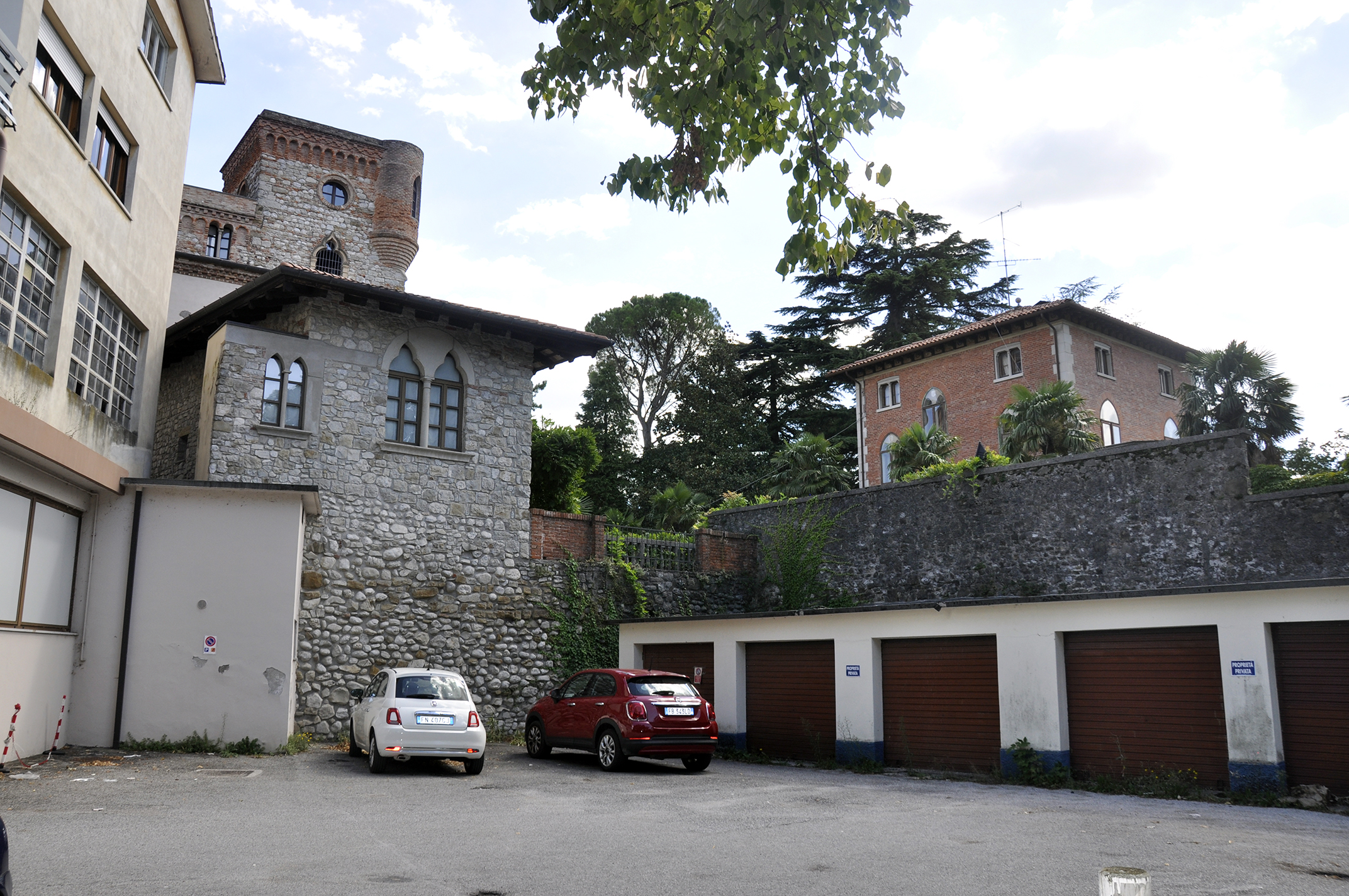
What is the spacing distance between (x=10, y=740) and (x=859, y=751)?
11622 millimetres

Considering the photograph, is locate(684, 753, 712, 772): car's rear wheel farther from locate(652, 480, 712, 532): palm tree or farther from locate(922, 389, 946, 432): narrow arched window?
locate(922, 389, 946, 432): narrow arched window

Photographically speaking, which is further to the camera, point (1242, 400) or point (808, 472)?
point (808, 472)

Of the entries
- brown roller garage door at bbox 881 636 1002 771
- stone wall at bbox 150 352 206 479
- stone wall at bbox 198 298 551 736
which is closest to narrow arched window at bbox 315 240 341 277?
stone wall at bbox 150 352 206 479

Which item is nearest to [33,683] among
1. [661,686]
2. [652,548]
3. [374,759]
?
[374,759]

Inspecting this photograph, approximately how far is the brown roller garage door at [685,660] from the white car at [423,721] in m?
5.52

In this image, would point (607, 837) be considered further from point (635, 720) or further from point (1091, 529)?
point (1091, 529)

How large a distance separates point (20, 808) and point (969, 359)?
30.1m

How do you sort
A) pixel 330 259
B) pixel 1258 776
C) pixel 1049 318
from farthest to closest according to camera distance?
pixel 330 259 < pixel 1049 318 < pixel 1258 776

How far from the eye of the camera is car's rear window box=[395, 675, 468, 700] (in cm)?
1267

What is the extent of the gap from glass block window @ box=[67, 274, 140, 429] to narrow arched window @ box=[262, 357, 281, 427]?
2174 millimetres

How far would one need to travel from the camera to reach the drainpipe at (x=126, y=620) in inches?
539

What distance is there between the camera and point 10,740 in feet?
37.6

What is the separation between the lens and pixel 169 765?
1245 centimetres

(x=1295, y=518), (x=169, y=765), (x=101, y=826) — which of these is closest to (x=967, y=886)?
(x=101, y=826)
